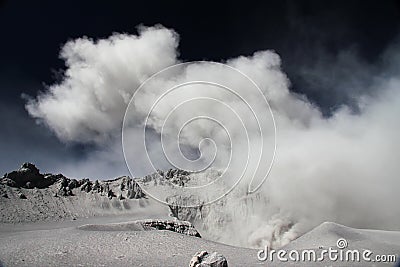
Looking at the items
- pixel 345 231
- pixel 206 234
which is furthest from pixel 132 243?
pixel 206 234

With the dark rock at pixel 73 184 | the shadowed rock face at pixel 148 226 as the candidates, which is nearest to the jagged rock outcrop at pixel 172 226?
the shadowed rock face at pixel 148 226


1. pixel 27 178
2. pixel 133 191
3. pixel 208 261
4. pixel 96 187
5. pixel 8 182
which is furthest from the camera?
pixel 133 191

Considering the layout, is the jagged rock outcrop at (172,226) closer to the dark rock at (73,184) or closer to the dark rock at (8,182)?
the dark rock at (8,182)

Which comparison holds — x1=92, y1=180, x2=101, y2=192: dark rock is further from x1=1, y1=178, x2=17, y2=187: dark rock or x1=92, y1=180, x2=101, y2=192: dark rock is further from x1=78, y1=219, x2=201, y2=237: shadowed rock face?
x1=78, y1=219, x2=201, y2=237: shadowed rock face

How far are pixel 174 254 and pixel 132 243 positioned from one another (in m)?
4.26

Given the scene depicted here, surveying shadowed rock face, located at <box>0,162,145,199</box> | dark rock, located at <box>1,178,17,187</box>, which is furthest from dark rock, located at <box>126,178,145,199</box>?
dark rock, located at <box>1,178,17,187</box>

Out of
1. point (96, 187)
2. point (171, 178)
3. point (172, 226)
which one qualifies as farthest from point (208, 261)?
point (171, 178)

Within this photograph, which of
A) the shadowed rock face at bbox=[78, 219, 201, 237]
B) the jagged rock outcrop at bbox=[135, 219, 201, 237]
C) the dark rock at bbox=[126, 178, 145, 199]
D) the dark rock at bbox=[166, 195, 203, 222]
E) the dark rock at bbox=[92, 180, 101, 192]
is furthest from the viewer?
the dark rock at bbox=[166, 195, 203, 222]

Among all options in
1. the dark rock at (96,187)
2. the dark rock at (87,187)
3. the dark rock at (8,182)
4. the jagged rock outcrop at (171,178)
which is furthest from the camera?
the jagged rock outcrop at (171,178)

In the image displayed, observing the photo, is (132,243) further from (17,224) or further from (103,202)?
(103,202)

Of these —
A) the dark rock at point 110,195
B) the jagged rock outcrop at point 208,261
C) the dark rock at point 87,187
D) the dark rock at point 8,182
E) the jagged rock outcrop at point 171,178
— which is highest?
the jagged rock outcrop at point 171,178

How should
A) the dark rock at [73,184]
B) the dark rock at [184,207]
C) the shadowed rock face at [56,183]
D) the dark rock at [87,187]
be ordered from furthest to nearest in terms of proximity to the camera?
1. the dark rock at [184,207]
2. the dark rock at [87,187]
3. the dark rock at [73,184]
4. the shadowed rock face at [56,183]

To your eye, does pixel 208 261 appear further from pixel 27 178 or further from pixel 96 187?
pixel 96 187

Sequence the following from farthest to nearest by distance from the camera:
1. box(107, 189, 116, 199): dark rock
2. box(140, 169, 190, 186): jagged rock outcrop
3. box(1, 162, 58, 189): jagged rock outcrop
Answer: box(140, 169, 190, 186): jagged rock outcrop < box(107, 189, 116, 199): dark rock < box(1, 162, 58, 189): jagged rock outcrop
